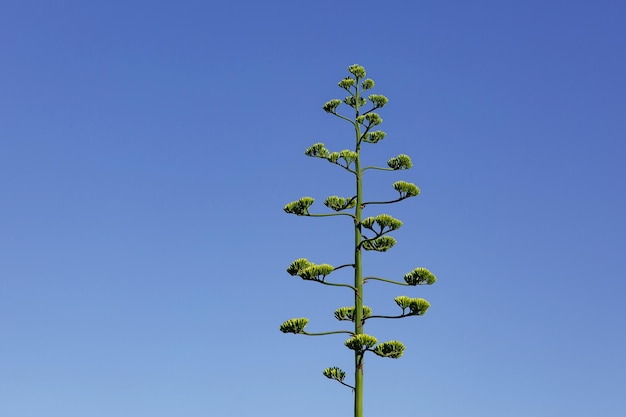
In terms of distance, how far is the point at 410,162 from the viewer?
18.0 meters

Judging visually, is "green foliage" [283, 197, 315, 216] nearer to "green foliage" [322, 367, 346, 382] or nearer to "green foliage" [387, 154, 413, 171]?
"green foliage" [387, 154, 413, 171]

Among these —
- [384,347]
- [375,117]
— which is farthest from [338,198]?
[384,347]

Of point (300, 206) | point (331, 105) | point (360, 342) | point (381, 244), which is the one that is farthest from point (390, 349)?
point (331, 105)

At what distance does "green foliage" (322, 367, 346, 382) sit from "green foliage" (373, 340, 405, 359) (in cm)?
92

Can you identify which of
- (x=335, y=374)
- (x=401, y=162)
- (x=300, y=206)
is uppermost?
(x=401, y=162)

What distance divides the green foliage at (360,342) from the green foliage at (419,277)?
72.2 inches

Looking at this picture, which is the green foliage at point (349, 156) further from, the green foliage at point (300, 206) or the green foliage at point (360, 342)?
the green foliage at point (360, 342)

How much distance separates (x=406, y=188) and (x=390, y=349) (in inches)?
143

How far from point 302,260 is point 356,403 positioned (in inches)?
128

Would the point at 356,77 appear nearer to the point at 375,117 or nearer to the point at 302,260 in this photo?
the point at 375,117

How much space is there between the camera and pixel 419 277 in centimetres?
1655

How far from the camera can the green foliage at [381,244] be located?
1658 centimetres

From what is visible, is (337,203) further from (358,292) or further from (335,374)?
(335,374)

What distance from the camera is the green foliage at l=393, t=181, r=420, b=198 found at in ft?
56.2
